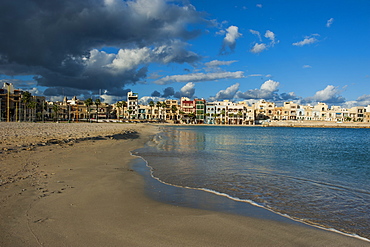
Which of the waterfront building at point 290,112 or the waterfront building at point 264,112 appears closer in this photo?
the waterfront building at point 290,112

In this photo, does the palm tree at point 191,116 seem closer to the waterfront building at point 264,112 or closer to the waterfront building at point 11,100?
the waterfront building at point 264,112

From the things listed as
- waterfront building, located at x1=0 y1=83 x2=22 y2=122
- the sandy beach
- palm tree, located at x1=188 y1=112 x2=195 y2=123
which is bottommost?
the sandy beach

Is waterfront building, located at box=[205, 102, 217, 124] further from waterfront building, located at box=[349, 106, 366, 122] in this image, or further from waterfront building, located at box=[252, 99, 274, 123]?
waterfront building, located at box=[349, 106, 366, 122]

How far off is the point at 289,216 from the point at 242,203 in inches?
56.9

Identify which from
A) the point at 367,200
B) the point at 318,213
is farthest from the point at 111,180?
the point at 367,200

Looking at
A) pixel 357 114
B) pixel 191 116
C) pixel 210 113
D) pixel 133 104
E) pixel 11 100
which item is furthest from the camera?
pixel 357 114

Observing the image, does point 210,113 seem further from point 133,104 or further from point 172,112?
point 133,104

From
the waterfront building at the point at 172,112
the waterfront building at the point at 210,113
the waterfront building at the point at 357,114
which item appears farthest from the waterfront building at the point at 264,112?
the waterfront building at the point at 172,112

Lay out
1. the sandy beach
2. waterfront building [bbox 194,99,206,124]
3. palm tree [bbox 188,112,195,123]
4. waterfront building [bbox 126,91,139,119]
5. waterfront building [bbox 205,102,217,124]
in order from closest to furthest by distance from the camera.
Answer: the sandy beach, waterfront building [bbox 126,91,139,119], palm tree [bbox 188,112,195,123], waterfront building [bbox 194,99,206,124], waterfront building [bbox 205,102,217,124]

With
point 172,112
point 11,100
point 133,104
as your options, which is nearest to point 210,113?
point 172,112

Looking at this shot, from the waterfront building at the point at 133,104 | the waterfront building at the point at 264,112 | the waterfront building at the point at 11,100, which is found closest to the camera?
the waterfront building at the point at 11,100

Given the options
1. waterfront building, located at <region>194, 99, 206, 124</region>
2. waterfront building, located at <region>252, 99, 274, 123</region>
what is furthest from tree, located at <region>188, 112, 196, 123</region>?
waterfront building, located at <region>252, 99, 274, 123</region>

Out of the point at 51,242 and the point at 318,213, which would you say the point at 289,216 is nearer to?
the point at 318,213

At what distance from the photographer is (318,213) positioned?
299 inches
